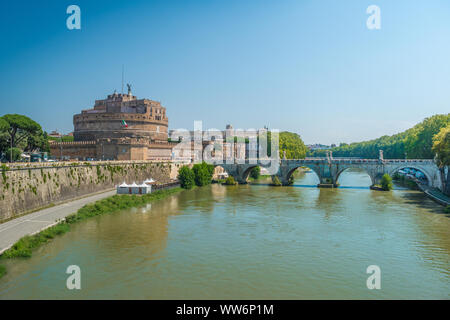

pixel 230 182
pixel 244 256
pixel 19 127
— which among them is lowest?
pixel 244 256

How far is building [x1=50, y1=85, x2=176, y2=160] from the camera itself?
4244cm

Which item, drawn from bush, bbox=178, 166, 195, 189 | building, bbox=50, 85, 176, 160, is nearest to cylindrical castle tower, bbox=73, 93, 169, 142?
building, bbox=50, 85, 176, 160

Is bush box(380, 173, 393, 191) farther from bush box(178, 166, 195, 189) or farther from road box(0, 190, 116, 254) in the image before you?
road box(0, 190, 116, 254)

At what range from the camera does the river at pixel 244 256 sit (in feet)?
40.8

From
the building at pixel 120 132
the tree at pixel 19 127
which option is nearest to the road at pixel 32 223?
the tree at pixel 19 127

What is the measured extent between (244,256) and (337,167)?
29.6 m

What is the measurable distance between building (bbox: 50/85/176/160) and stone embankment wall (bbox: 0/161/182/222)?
14.1ft

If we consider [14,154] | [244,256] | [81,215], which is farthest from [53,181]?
[244,256]

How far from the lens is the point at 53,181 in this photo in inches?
981

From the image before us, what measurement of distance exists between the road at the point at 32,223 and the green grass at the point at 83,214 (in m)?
0.35

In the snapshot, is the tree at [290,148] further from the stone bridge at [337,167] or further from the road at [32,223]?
the road at [32,223]

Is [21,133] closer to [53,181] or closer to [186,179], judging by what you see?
[53,181]

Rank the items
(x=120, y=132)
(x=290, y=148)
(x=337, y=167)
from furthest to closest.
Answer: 1. (x=290, y=148)
2. (x=120, y=132)
3. (x=337, y=167)
